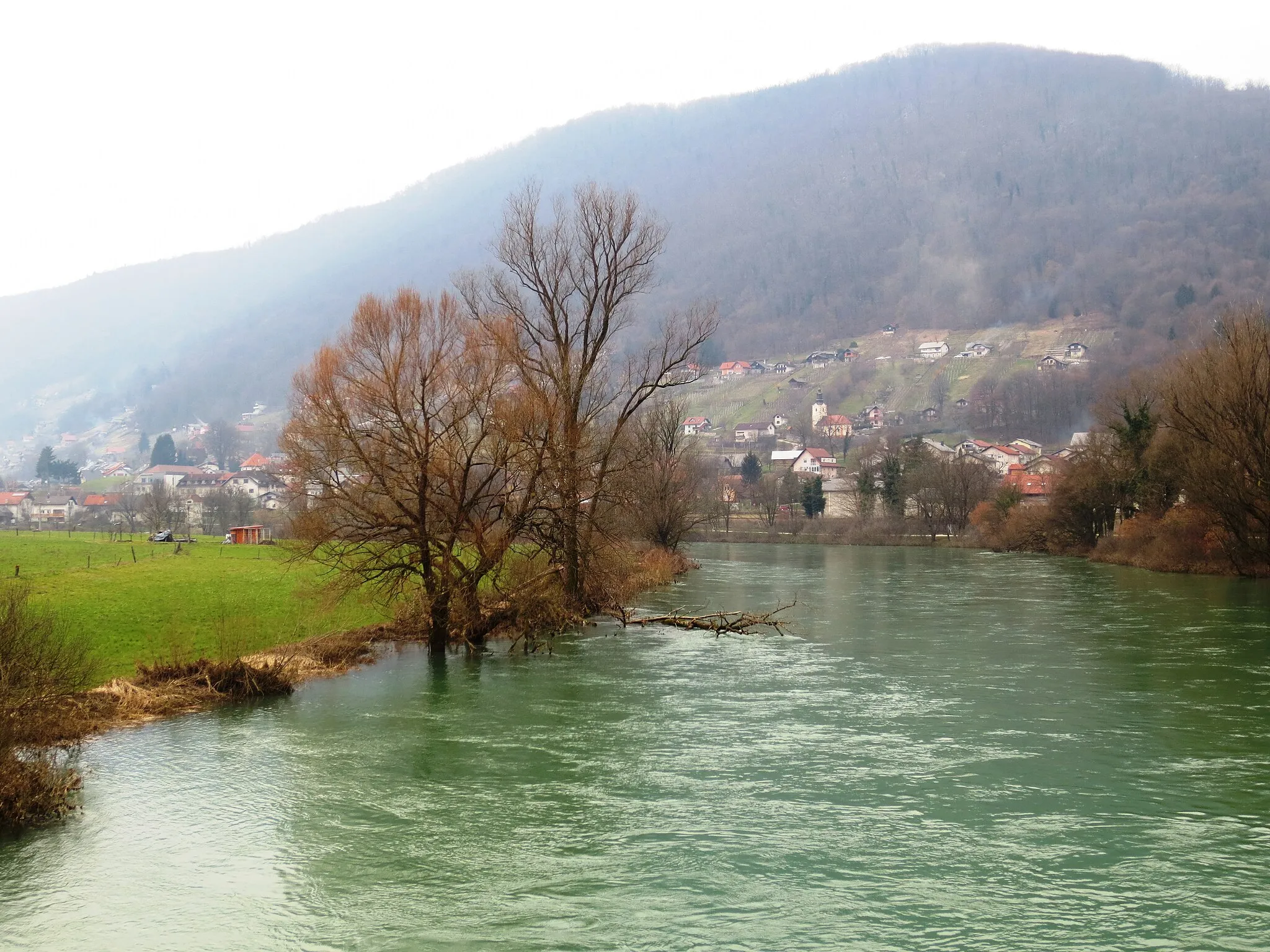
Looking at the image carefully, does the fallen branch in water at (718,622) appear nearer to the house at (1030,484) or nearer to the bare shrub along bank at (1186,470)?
the bare shrub along bank at (1186,470)

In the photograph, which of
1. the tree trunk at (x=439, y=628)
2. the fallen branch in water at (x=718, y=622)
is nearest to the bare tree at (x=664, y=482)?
the fallen branch in water at (x=718, y=622)

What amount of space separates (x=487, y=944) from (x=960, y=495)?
330 feet

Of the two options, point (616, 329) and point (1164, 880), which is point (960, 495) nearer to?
point (616, 329)

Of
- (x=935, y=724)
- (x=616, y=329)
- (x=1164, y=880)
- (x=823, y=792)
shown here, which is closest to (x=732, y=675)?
(x=935, y=724)

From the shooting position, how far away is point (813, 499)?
427ft

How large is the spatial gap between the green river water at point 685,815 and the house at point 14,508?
147305mm

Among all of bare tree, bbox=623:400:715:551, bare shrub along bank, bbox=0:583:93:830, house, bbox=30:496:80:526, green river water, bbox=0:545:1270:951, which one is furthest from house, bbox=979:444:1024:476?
bare shrub along bank, bbox=0:583:93:830

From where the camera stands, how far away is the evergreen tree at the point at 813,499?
129625mm

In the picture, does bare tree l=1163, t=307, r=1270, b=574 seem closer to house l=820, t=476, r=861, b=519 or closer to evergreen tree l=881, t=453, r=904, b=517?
evergreen tree l=881, t=453, r=904, b=517

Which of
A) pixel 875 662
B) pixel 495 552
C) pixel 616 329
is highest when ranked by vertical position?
pixel 616 329

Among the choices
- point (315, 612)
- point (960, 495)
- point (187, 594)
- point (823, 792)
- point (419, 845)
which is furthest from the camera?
point (960, 495)

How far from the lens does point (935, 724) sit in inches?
846

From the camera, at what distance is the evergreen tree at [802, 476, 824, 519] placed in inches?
5103

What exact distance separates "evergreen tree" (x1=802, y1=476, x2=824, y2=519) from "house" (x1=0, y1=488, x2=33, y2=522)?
105 metres
